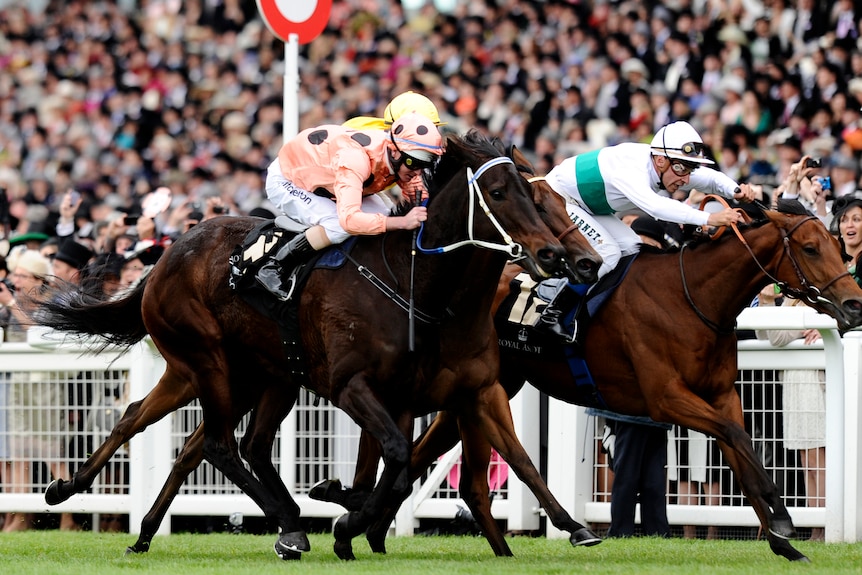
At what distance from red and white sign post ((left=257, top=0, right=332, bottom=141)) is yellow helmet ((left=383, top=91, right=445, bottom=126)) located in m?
1.32

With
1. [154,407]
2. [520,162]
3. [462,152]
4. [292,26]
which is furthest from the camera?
[292,26]

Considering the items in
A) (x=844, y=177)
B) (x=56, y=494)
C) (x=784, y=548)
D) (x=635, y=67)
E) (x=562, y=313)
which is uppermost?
(x=635, y=67)

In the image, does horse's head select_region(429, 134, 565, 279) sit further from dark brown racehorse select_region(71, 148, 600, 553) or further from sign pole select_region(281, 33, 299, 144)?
sign pole select_region(281, 33, 299, 144)

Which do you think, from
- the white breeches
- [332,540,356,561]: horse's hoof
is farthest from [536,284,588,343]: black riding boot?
[332,540,356,561]: horse's hoof

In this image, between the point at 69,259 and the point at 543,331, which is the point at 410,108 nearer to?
the point at 543,331

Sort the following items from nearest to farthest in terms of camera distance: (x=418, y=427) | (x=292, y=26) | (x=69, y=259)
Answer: (x=418, y=427) → (x=292, y=26) → (x=69, y=259)

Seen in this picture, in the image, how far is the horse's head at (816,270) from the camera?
Answer: 623 cm

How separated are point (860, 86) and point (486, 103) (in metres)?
4.51

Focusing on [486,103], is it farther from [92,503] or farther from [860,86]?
[92,503]

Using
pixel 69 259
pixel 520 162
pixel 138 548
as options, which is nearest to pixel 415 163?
pixel 520 162

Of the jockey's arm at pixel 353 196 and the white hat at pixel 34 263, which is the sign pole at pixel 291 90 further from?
the white hat at pixel 34 263

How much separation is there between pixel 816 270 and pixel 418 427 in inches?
111

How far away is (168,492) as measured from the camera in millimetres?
7156

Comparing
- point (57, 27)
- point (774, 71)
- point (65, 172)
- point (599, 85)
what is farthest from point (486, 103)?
point (57, 27)
